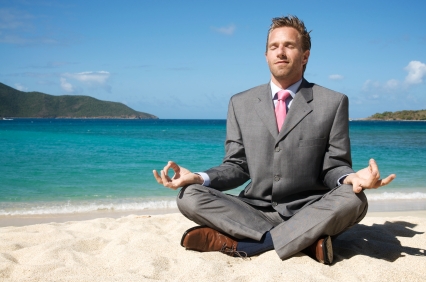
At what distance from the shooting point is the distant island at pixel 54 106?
13262cm

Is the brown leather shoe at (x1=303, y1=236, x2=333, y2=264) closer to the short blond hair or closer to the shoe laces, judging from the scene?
the shoe laces

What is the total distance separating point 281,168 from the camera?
3.54 m

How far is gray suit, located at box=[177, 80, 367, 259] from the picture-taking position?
11.4 feet

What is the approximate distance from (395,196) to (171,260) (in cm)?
632

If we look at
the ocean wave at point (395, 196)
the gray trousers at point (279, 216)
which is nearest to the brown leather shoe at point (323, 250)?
the gray trousers at point (279, 216)

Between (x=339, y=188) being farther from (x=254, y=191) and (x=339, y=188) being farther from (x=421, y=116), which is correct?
(x=421, y=116)

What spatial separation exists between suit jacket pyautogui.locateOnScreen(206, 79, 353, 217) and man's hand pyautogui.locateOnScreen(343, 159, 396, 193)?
0.24m

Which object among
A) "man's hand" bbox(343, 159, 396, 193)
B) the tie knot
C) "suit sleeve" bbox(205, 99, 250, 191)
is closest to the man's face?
the tie knot

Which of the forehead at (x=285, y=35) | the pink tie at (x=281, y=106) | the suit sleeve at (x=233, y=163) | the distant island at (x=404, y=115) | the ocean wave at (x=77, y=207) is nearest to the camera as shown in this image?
the forehead at (x=285, y=35)

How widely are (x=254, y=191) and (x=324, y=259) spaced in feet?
2.78

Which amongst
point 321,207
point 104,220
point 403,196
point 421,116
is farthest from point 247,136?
point 421,116

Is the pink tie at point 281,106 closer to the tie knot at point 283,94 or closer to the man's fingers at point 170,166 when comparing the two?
the tie knot at point 283,94

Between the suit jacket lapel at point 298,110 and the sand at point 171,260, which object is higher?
the suit jacket lapel at point 298,110

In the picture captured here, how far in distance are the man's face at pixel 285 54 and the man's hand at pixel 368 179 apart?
99 centimetres
